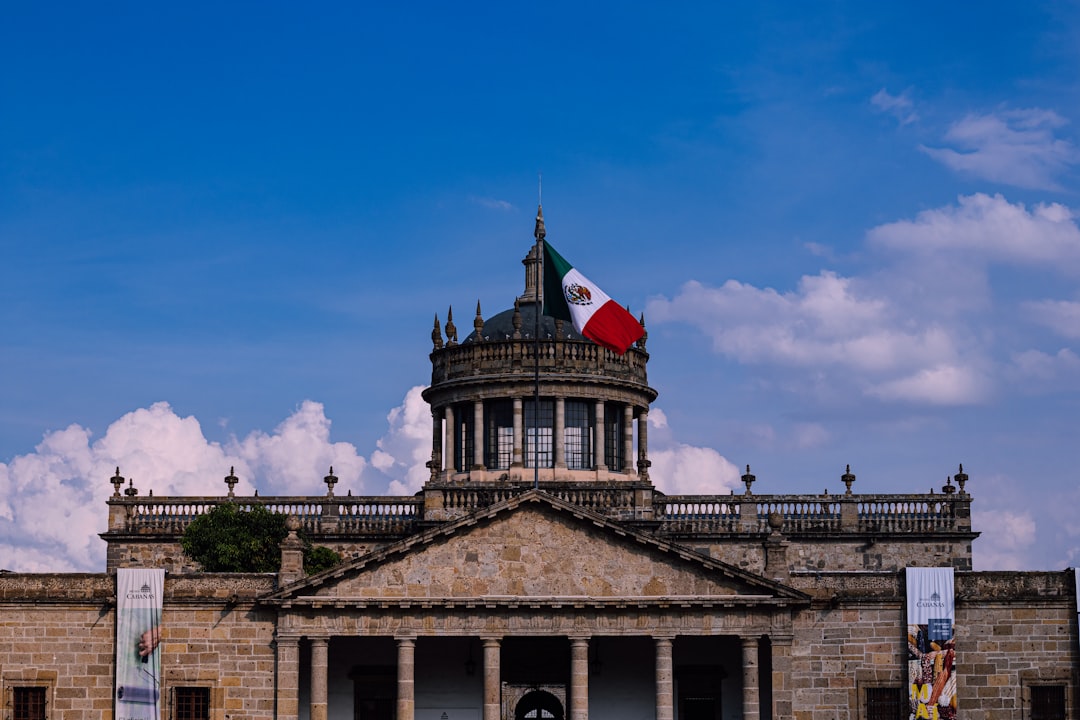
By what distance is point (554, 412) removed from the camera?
3250 inches

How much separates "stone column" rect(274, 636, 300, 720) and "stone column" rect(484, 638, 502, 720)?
613cm

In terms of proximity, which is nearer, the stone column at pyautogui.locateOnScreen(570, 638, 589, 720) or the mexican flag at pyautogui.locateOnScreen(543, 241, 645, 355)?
→ the stone column at pyautogui.locateOnScreen(570, 638, 589, 720)

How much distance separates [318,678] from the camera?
227 feet

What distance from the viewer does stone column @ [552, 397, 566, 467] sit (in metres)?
81.9

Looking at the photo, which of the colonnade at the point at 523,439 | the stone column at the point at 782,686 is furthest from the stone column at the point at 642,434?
→ the stone column at the point at 782,686

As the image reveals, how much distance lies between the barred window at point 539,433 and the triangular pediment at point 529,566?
12311 millimetres

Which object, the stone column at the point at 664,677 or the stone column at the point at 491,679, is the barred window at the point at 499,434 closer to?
the stone column at the point at 491,679

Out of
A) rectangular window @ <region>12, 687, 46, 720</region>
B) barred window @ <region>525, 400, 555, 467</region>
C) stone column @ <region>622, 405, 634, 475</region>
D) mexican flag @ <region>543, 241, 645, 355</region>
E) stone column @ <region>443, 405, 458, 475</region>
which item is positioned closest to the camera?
rectangular window @ <region>12, 687, 46, 720</region>

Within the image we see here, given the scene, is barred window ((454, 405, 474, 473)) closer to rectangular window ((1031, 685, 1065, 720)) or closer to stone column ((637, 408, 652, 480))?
stone column ((637, 408, 652, 480))

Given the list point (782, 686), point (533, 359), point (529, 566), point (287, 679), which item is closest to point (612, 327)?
point (533, 359)

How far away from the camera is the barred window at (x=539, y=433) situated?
82250mm

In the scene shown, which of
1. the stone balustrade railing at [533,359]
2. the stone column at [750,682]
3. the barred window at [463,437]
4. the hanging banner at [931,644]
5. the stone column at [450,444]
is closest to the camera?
the stone column at [750,682]

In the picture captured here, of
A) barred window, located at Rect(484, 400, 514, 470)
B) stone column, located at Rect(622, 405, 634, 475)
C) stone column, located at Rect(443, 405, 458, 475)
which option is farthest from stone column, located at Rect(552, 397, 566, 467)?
stone column, located at Rect(443, 405, 458, 475)

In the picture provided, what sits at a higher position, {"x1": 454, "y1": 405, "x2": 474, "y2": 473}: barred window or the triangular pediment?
{"x1": 454, "y1": 405, "x2": 474, "y2": 473}: barred window
